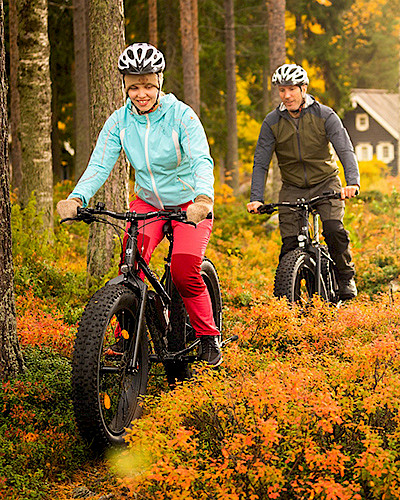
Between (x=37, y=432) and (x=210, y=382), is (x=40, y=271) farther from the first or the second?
(x=210, y=382)

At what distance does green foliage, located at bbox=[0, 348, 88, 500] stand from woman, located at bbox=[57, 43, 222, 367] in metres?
1.07

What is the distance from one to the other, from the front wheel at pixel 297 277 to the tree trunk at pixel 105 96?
2.68 metres

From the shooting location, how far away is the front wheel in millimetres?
6109

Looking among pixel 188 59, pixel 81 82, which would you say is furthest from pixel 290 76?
pixel 188 59

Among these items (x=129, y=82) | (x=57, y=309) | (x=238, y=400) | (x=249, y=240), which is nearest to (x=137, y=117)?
(x=129, y=82)

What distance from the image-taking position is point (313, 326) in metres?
5.42

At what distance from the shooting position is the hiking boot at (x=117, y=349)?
442 cm

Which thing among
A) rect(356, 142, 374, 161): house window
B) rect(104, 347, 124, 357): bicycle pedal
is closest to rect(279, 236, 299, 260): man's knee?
rect(104, 347, 124, 357): bicycle pedal

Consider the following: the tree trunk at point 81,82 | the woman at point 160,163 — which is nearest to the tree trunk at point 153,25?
the tree trunk at point 81,82

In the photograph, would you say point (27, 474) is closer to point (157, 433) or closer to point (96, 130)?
point (157, 433)

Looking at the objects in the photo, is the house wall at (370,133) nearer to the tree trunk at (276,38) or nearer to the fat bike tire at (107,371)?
the tree trunk at (276,38)

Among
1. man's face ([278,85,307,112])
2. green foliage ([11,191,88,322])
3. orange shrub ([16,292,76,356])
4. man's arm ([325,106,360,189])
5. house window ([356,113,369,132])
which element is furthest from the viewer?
house window ([356,113,369,132])

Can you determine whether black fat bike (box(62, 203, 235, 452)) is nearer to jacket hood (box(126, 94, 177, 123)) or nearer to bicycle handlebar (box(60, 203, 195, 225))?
bicycle handlebar (box(60, 203, 195, 225))

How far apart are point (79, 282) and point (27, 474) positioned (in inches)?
176
